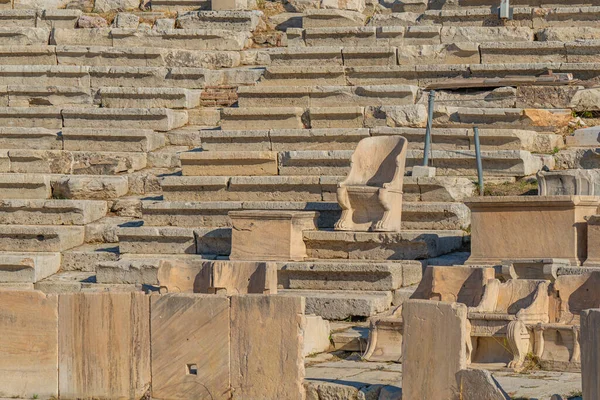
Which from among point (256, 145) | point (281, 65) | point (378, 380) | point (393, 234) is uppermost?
point (281, 65)

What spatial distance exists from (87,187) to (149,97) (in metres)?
2.55

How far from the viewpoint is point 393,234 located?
1242cm

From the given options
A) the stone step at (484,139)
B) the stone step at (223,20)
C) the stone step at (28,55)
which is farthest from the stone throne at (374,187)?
the stone step at (28,55)

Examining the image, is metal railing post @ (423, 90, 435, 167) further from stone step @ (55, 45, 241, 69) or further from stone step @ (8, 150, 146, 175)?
stone step @ (55, 45, 241, 69)

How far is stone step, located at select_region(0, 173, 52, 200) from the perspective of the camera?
1471cm

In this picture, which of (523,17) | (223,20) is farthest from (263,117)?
(523,17)

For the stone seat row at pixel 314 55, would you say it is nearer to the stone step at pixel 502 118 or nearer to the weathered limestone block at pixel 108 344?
the stone step at pixel 502 118

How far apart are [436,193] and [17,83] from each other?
714 cm

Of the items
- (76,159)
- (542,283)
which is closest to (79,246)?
(76,159)

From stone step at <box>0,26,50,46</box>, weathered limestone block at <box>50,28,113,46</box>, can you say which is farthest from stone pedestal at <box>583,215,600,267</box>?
stone step at <box>0,26,50,46</box>

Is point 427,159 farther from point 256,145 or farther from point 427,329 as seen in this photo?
point 427,329

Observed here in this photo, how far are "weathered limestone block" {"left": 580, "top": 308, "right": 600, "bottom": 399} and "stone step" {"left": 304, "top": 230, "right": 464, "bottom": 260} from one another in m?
4.98

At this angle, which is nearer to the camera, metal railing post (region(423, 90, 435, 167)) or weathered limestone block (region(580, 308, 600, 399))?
weathered limestone block (region(580, 308, 600, 399))

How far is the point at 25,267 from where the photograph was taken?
12930 millimetres
